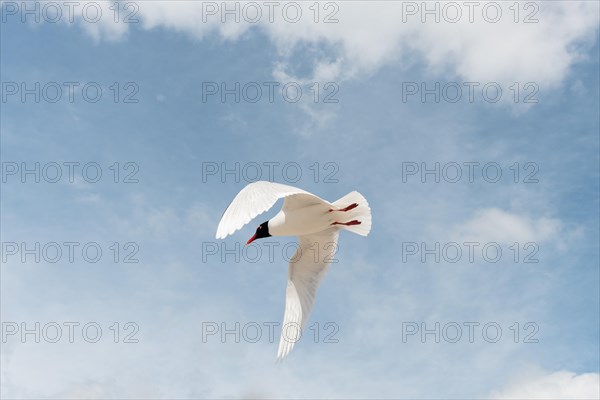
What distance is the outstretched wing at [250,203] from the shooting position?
7.94 metres

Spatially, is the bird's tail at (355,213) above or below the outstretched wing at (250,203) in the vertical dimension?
above

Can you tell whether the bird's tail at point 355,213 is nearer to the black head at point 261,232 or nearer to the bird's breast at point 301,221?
the bird's breast at point 301,221

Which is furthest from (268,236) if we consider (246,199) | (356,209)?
(246,199)

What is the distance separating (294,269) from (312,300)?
0.60m

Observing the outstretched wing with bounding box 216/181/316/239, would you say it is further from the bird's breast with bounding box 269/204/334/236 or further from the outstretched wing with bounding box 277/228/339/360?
the outstretched wing with bounding box 277/228/339/360

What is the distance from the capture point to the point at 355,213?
33.8 ft

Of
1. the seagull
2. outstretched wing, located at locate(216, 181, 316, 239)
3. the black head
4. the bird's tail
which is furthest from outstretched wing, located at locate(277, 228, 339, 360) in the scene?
outstretched wing, located at locate(216, 181, 316, 239)

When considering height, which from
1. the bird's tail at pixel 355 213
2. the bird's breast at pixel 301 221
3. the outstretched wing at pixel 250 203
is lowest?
the outstretched wing at pixel 250 203

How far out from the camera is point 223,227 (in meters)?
7.93

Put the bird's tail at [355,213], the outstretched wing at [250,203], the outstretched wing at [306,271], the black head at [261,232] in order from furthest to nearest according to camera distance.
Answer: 1. the outstretched wing at [306,271]
2. the black head at [261,232]
3. the bird's tail at [355,213]
4. the outstretched wing at [250,203]

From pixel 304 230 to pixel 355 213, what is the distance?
32.5 inches

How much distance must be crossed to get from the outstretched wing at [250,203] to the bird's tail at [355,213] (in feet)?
4.39

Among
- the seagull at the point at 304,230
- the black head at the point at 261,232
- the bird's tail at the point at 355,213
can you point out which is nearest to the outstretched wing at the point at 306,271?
the seagull at the point at 304,230

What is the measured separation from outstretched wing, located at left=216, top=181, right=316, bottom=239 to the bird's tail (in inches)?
52.7
